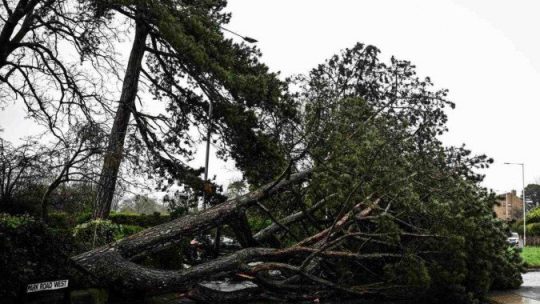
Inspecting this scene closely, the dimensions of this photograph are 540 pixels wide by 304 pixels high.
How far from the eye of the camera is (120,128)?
435 inches

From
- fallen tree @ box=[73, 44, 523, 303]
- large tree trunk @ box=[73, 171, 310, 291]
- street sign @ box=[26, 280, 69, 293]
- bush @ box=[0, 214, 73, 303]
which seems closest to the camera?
bush @ box=[0, 214, 73, 303]

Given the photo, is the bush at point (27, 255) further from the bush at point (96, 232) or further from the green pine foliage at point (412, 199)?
the green pine foliage at point (412, 199)

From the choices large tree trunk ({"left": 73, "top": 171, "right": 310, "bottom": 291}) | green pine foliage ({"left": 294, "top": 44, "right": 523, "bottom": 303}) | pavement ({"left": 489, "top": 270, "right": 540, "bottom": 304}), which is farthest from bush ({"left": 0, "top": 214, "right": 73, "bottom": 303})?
pavement ({"left": 489, "top": 270, "right": 540, "bottom": 304})

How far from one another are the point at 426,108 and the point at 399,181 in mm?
4024

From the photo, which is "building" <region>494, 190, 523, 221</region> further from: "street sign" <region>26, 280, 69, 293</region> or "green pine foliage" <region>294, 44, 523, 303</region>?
"street sign" <region>26, 280, 69, 293</region>

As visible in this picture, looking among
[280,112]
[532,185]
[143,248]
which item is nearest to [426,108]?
[280,112]

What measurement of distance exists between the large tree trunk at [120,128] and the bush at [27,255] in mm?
2686

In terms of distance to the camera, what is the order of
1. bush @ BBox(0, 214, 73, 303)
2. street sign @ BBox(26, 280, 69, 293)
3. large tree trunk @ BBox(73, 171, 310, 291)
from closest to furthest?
bush @ BBox(0, 214, 73, 303)
street sign @ BBox(26, 280, 69, 293)
large tree trunk @ BBox(73, 171, 310, 291)

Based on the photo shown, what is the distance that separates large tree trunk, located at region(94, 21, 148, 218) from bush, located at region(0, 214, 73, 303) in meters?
2.69

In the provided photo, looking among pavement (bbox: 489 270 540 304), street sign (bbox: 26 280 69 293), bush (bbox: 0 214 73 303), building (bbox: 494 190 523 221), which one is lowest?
pavement (bbox: 489 270 540 304)

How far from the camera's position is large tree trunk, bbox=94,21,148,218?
8.20m

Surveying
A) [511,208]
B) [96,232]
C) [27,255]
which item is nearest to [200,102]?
[96,232]

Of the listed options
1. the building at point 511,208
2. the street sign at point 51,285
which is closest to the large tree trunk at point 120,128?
the street sign at point 51,285

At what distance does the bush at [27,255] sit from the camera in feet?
15.8
